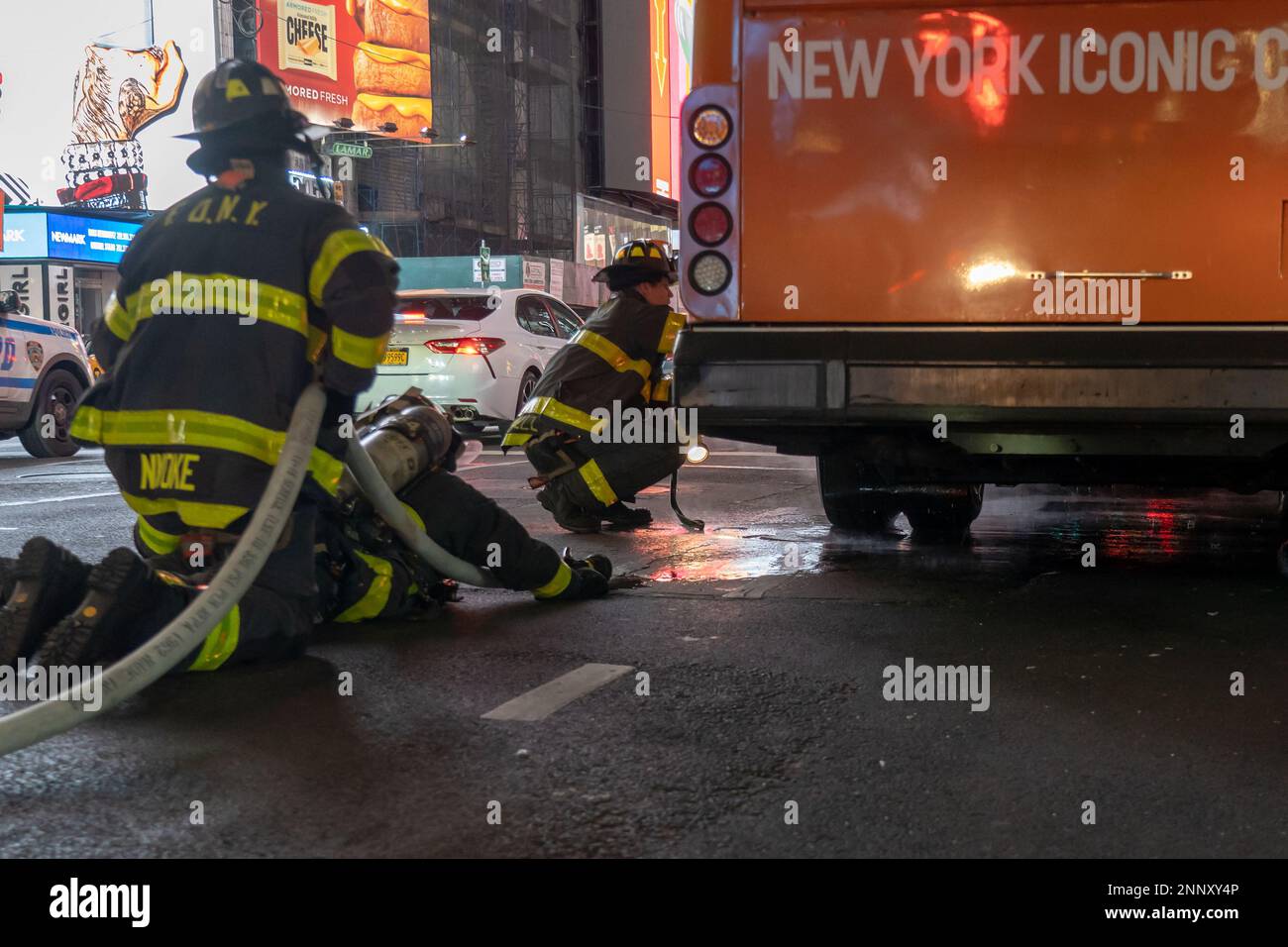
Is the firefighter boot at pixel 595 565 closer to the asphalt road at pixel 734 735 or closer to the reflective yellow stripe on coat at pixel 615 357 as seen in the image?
the asphalt road at pixel 734 735

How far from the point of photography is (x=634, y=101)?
47906 millimetres

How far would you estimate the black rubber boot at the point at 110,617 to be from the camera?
11.7 feet

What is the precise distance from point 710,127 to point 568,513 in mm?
2785

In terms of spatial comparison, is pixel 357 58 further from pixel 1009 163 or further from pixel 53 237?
pixel 1009 163

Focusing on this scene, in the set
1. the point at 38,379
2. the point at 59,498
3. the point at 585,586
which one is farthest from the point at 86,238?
the point at 585,586

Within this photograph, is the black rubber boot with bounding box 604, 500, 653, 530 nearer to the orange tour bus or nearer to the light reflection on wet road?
the light reflection on wet road

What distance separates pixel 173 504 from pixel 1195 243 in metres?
3.35

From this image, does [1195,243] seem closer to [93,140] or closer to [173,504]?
[173,504]

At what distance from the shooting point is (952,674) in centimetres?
409

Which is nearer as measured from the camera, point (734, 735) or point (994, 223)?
point (734, 735)

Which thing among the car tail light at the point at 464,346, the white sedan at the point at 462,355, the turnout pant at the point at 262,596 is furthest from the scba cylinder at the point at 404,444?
the car tail light at the point at 464,346

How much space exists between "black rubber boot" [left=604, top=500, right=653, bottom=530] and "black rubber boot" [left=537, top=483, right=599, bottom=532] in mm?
114

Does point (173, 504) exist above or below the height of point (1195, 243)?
below
